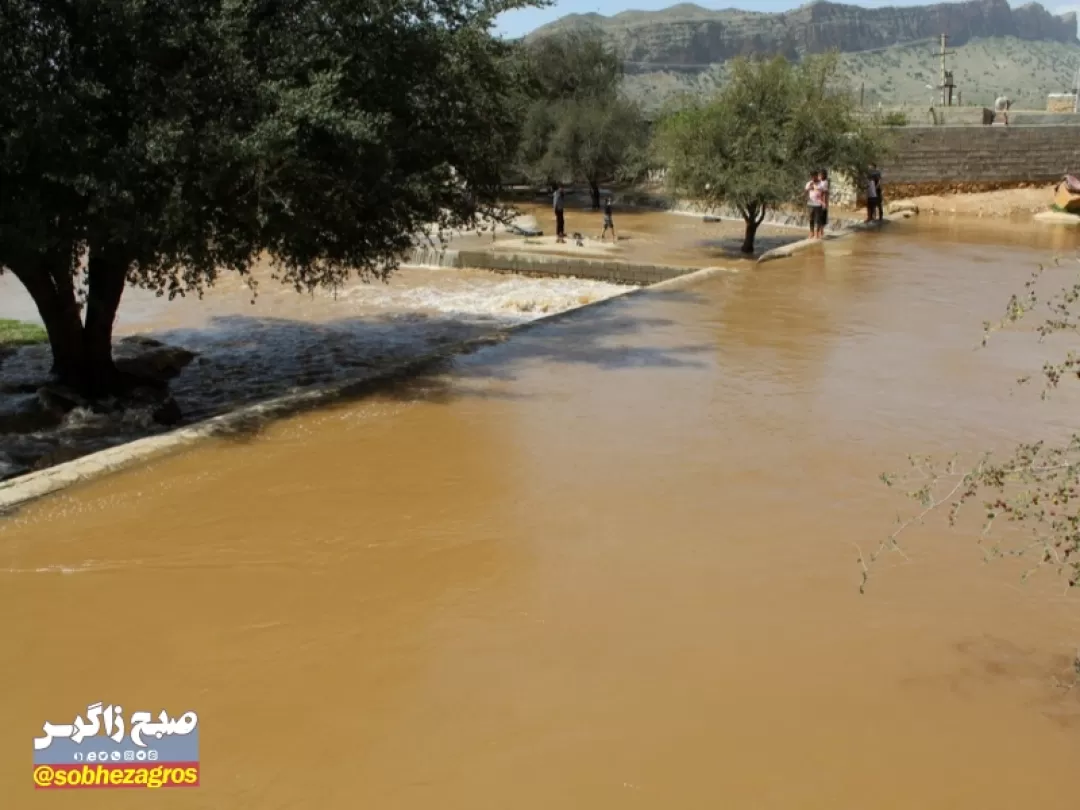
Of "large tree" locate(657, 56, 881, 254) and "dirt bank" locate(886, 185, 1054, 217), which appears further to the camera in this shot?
"dirt bank" locate(886, 185, 1054, 217)

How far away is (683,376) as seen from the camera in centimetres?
1047

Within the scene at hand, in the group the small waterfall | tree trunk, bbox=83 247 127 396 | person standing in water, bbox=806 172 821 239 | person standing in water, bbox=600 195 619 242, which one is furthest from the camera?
person standing in water, bbox=600 195 619 242

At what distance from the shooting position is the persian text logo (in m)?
4.05

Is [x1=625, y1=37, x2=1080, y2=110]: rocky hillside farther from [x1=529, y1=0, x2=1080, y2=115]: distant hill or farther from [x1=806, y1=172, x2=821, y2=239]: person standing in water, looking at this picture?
[x1=806, y1=172, x2=821, y2=239]: person standing in water

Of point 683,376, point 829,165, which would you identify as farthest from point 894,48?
point 683,376

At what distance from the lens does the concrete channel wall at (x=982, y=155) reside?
98.1 feet

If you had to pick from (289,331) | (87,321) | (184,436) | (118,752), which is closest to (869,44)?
(289,331)

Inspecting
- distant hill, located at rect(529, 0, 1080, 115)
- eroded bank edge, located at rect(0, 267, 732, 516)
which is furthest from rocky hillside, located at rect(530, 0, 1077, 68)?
eroded bank edge, located at rect(0, 267, 732, 516)

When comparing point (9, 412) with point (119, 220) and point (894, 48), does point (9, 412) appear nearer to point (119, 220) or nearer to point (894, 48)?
point (119, 220)

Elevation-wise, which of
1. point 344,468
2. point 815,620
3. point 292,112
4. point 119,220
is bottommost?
point 815,620

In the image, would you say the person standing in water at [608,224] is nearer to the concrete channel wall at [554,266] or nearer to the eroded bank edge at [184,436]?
the concrete channel wall at [554,266]

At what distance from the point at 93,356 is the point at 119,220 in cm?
313

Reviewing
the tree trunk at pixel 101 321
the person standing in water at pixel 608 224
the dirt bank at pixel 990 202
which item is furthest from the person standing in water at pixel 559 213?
the tree trunk at pixel 101 321

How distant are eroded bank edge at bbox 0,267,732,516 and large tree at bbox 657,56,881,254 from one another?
12050mm
